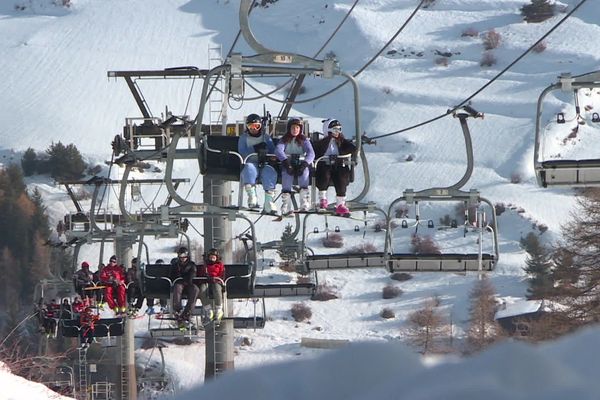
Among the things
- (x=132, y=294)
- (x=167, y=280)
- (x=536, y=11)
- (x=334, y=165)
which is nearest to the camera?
(x=334, y=165)

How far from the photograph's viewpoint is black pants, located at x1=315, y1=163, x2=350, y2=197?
16.7m

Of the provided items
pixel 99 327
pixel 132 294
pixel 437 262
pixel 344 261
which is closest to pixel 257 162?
pixel 437 262

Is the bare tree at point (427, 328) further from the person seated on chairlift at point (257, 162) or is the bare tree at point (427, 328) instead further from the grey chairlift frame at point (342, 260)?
the person seated on chairlift at point (257, 162)

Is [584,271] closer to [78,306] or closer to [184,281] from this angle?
[78,306]

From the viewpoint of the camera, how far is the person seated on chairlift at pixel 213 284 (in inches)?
810

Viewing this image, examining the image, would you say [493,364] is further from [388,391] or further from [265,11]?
[265,11]

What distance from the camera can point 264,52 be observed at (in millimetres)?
15656

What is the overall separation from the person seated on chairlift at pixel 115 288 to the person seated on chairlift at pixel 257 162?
25.2 ft

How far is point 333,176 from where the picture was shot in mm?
16750

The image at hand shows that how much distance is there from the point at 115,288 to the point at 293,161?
26.6 ft

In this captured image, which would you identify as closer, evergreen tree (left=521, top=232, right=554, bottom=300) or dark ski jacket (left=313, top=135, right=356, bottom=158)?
dark ski jacket (left=313, top=135, right=356, bottom=158)

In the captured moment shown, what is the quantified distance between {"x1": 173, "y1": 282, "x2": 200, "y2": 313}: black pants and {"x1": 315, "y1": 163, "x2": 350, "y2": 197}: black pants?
4.21 metres

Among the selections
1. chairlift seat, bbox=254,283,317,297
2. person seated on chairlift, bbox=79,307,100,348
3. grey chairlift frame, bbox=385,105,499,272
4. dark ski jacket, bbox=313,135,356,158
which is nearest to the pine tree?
person seated on chairlift, bbox=79,307,100,348

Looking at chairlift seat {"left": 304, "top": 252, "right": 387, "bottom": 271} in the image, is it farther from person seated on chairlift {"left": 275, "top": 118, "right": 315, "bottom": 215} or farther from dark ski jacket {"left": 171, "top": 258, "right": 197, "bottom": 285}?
person seated on chairlift {"left": 275, "top": 118, "right": 315, "bottom": 215}
